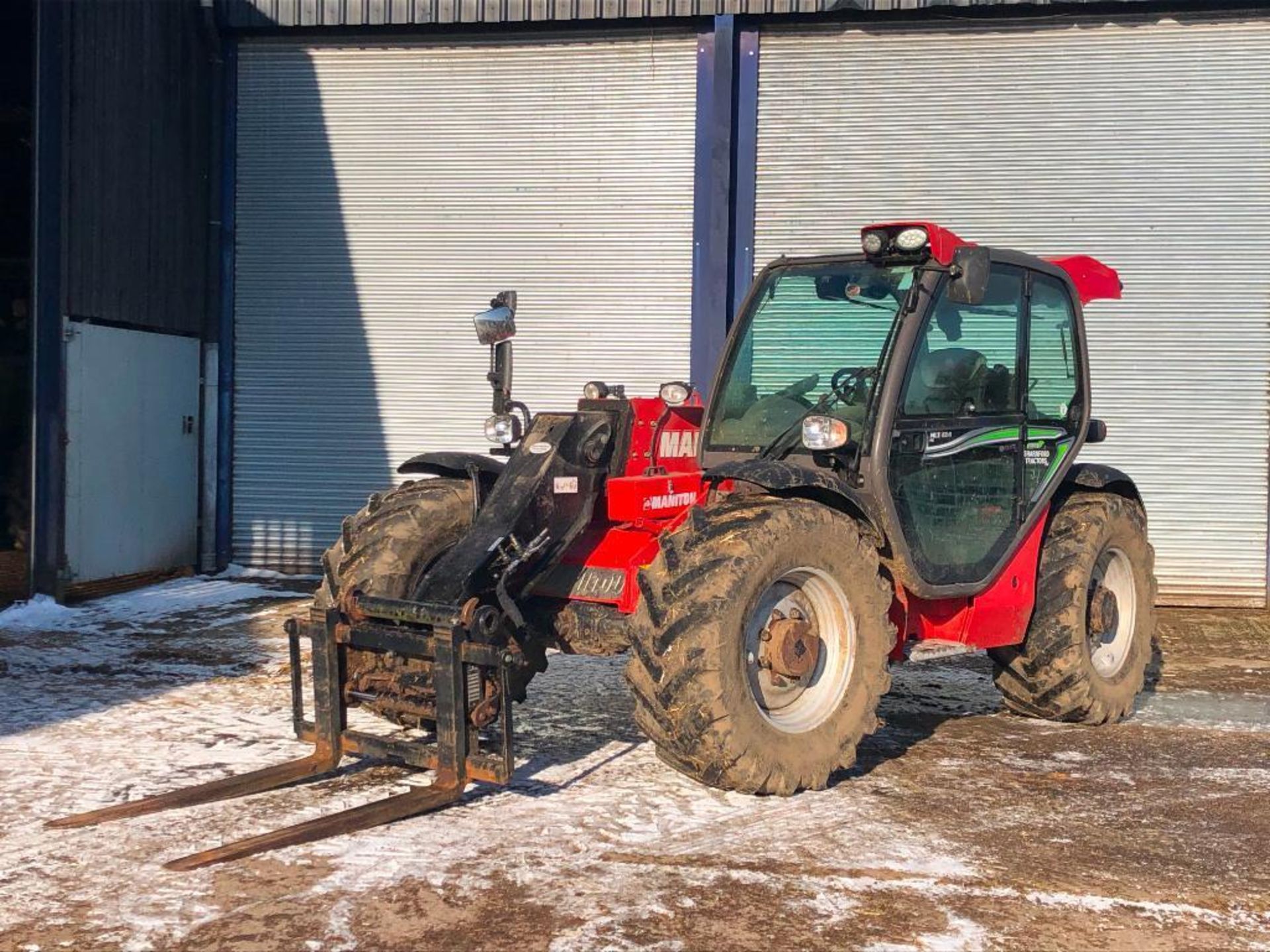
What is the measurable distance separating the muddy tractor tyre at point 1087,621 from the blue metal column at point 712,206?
578cm

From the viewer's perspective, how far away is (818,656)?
564cm

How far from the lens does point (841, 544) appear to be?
18.1 feet

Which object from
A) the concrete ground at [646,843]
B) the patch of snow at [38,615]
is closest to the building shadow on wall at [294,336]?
the patch of snow at [38,615]

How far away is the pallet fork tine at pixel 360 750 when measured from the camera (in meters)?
4.76

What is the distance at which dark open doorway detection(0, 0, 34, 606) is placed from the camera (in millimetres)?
14188

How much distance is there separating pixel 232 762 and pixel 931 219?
8.86 metres

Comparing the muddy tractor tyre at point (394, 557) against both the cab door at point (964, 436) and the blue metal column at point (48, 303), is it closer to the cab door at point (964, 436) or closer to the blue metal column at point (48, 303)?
the cab door at point (964, 436)

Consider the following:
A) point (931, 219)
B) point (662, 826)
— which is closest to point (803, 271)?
point (662, 826)

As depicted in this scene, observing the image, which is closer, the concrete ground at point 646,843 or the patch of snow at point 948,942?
the patch of snow at point 948,942

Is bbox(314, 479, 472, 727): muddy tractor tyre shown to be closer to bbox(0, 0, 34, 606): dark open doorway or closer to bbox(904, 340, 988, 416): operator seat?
bbox(904, 340, 988, 416): operator seat

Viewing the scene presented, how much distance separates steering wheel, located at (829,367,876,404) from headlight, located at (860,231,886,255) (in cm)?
53

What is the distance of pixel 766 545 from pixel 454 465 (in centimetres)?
171

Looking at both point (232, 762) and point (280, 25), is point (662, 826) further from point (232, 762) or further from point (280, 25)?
point (280, 25)

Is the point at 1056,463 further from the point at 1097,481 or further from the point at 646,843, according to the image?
the point at 646,843
